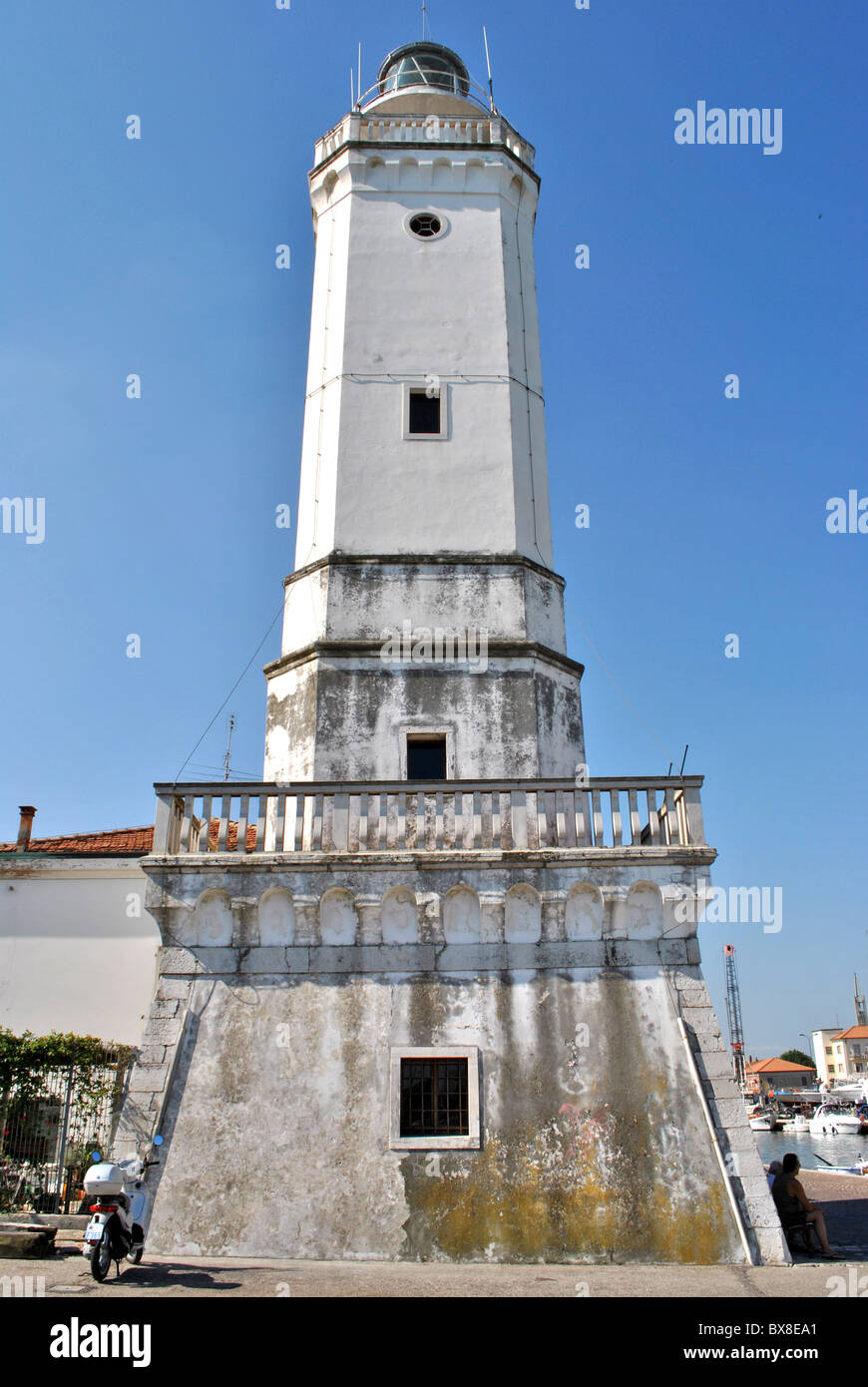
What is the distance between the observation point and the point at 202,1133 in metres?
12.0

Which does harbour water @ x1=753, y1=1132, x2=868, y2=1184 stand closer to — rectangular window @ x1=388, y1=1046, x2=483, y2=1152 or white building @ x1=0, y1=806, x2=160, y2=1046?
white building @ x1=0, y1=806, x2=160, y2=1046

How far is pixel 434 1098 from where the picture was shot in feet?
39.9

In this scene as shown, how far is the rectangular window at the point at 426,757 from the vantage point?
15.5 m

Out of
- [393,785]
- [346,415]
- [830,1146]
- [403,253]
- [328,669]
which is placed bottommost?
[830,1146]

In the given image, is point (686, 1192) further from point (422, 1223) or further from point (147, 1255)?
point (147, 1255)

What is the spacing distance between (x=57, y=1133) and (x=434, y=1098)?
7.89m

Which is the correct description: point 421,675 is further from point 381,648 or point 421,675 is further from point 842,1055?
point 842,1055

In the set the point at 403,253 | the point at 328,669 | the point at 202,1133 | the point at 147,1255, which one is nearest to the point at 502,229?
the point at 403,253

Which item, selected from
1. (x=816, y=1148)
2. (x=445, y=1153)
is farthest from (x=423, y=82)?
(x=816, y=1148)

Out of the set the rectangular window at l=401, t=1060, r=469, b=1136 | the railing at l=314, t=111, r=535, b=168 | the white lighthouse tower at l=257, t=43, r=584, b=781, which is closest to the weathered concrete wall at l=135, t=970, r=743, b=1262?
the rectangular window at l=401, t=1060, r=469, b=1136

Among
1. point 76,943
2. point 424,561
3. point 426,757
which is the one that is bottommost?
point 76,943

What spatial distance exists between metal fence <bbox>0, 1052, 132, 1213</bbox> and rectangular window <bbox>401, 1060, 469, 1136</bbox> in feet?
20.2

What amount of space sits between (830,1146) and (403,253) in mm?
57127

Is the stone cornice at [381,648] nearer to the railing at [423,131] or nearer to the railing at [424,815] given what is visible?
the railing at [424,815]
